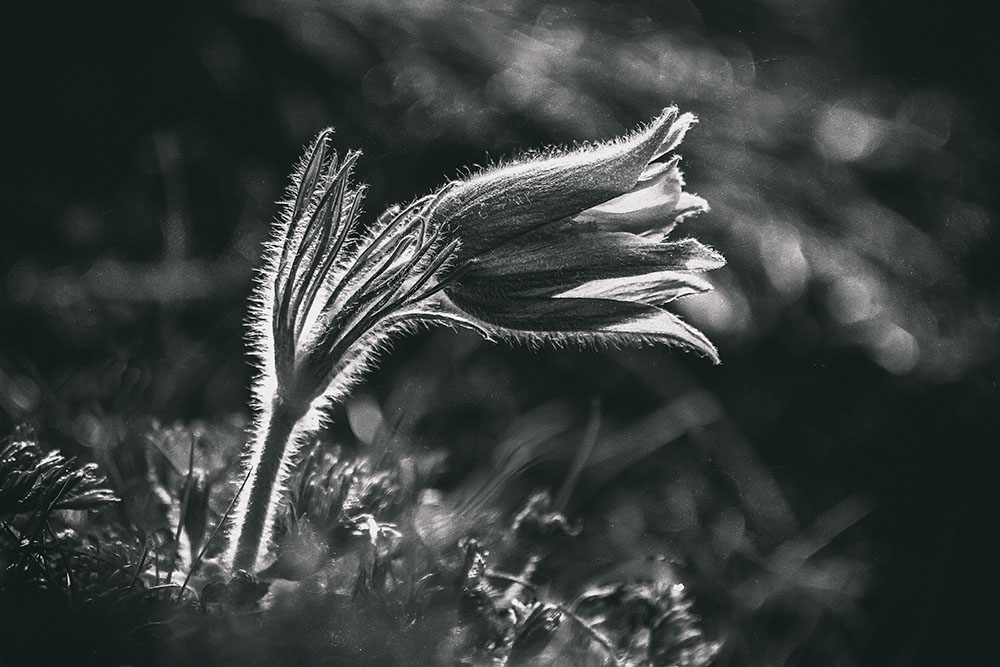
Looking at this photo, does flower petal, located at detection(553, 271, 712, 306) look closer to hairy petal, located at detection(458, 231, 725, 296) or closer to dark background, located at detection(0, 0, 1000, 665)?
hairy petal, located at detection(458, 231, 725, 296)

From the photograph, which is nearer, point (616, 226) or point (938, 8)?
point (616, 226)

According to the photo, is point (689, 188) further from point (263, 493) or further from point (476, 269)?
point (263, 493)

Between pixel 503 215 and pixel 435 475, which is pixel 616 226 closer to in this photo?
pixel 503 215

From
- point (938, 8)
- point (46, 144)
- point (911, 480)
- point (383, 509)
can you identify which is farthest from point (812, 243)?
point (46, 144)

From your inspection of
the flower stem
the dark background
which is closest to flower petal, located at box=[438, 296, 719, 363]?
the flower stem

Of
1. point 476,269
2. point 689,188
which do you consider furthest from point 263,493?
point 689,188
